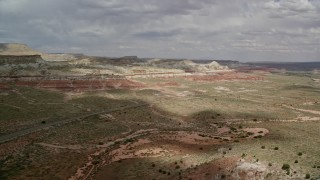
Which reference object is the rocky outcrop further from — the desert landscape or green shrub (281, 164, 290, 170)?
green shrub (281, 164, 290, 170)

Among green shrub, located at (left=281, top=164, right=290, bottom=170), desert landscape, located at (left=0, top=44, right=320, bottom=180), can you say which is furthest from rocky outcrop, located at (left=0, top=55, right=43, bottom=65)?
green shrub, located at (left=281, top=164, right=290, bottom=170)

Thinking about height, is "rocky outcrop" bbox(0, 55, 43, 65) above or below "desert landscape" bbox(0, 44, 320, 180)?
above

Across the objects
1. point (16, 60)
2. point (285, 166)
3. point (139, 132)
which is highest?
point (16, 60)

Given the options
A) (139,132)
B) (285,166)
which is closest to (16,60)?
(139,132)

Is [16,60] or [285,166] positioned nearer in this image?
[285,166]

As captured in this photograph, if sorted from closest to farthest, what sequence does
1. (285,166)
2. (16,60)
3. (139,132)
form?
(285,166) → (139,132) → (16,60)

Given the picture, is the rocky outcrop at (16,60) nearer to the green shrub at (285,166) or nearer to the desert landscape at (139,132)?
the desert landscape at (139,132)

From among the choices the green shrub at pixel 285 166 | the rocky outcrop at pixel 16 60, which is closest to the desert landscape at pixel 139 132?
the green shrub at pixel 285 166

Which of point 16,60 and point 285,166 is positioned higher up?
point 16,60

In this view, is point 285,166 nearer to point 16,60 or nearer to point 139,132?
point 139,132
